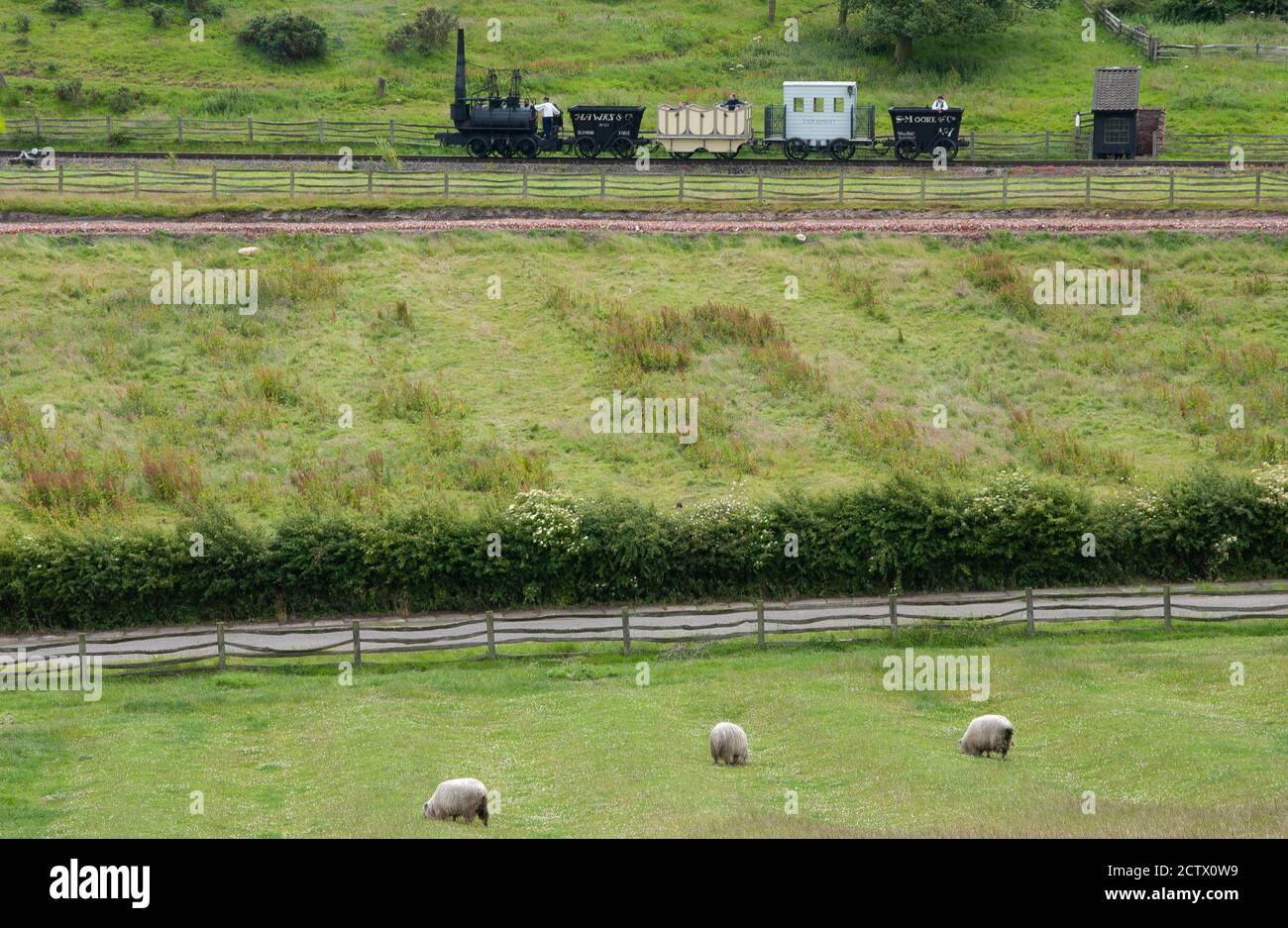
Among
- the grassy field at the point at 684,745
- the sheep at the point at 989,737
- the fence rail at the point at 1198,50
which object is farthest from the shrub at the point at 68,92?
the sheep at the point at 989,737

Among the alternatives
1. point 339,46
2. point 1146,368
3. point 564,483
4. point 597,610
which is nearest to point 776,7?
point 339,46

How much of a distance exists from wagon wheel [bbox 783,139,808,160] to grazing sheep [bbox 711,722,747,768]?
40166mm

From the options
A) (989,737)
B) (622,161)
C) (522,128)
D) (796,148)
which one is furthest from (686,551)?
(796,148)

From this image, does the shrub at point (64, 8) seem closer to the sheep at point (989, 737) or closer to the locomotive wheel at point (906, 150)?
the locomotive wheel at point (906, 150)

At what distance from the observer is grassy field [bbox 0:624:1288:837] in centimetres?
1686

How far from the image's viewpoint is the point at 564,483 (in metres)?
34.2

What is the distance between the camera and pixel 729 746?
19.8 metres

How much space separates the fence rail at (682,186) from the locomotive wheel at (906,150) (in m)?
5.30

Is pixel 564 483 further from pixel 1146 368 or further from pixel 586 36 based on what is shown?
pixel 586 36

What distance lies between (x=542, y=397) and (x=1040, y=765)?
2113 cm

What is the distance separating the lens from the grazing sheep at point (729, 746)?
19.8 metres

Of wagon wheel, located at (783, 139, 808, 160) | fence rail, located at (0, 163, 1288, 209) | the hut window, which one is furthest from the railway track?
the hut window

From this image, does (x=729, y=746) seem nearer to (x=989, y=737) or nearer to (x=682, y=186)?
(x=989, y=737)

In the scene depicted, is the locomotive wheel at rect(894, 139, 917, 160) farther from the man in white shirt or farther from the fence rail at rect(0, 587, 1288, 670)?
the fence rail at rect(0, 587, 1288, 670)
